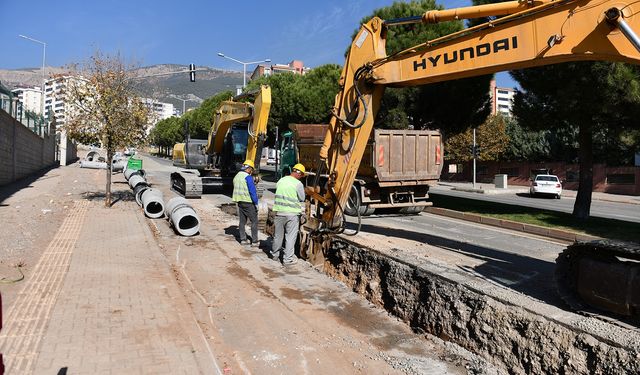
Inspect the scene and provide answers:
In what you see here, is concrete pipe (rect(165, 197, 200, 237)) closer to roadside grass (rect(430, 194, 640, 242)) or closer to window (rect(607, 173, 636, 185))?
roadside grass (rect(430, 194, 640, 242))

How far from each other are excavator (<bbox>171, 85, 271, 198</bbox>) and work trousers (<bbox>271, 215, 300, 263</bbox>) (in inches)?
254

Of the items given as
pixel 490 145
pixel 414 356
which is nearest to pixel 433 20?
pixel 414 356

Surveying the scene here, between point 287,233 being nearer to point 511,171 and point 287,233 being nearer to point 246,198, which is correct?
point 246,198

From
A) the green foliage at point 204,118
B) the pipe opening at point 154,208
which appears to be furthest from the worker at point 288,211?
the green foliage at point 204,118

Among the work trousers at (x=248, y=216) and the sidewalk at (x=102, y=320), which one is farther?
the work trousers at (x=248, y=216)

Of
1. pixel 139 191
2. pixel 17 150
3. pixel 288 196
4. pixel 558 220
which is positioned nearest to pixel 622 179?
pixel 558 220

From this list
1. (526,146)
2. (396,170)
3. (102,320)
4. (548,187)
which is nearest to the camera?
(102,320)

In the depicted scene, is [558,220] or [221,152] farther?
[221,152]

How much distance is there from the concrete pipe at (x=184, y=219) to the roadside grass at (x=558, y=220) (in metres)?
8.77

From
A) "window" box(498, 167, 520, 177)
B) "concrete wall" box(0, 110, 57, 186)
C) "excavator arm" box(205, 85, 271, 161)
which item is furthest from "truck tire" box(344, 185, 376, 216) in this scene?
"window" box(498, 167, 520, 177)

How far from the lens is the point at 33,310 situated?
206 inches

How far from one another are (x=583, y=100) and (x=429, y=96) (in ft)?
23.8

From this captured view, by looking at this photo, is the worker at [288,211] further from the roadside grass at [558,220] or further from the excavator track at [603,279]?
the roadside grass at [558,220]

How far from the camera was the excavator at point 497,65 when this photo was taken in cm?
475
